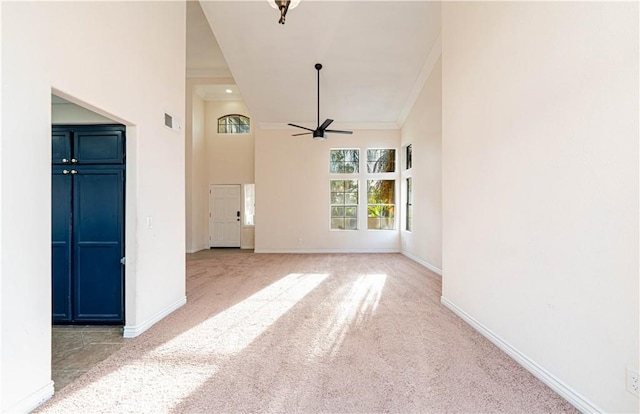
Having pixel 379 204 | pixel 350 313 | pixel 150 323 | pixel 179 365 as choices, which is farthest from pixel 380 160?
pixel 179 365

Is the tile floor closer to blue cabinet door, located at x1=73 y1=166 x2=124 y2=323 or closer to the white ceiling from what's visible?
blue cabinet door, located at x1=73 y1=166 x2=124 y2=323

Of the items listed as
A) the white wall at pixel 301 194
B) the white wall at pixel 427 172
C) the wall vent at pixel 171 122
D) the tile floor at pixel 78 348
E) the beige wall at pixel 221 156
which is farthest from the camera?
the beige wall at pixel 221 156

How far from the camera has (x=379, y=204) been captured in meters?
8.64

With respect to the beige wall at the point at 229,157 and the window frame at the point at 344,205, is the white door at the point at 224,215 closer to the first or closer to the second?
the beige wall at the point at 229,157

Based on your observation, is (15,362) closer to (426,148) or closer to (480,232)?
(480,232)

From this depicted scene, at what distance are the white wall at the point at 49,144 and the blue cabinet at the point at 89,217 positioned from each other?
1.03ft

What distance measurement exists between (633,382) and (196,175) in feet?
30.0

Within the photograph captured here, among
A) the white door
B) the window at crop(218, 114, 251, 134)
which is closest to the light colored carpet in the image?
the white door

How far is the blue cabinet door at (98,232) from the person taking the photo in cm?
328

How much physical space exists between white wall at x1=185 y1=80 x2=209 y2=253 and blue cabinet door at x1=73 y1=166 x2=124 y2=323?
5.55 metres

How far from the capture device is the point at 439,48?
18.5 ft

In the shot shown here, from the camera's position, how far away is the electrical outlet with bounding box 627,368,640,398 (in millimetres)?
1620

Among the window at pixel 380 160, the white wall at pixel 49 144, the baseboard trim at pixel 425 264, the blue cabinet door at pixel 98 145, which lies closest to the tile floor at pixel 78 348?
the white wall at pixel 49 144

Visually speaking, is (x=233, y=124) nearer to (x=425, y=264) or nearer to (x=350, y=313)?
(x=425, y=264)
